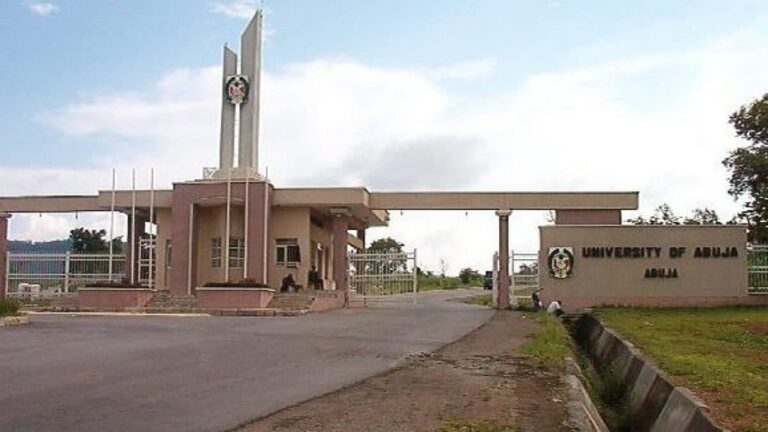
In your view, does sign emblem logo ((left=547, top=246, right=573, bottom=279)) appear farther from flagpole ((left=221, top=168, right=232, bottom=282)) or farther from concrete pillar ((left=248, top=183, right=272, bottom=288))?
flagpole ((left=221, top=168, right=232, bottom=282))

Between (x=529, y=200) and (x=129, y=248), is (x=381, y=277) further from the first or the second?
(x=129, y=248)

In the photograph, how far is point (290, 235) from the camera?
→ 106ft

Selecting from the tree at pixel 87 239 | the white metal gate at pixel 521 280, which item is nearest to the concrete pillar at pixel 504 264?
the white metal gate at pixel 521 280

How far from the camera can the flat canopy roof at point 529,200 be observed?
30.7 metres

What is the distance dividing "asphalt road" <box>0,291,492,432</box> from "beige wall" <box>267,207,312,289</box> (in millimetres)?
10404

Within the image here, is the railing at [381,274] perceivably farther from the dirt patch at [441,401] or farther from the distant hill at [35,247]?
the dirt patch at [441,401]

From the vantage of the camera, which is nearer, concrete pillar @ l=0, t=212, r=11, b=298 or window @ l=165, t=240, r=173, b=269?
window @ l=165, t=240, r=173, b=269

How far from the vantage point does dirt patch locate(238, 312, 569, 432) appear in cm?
766

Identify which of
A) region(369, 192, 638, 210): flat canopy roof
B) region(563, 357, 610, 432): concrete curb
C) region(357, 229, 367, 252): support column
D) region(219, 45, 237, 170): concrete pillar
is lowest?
region(563, 357, 610, 432): concrete curb

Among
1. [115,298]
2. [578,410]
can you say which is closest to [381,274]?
[115,298]

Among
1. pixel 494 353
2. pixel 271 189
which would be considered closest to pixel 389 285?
pixel 271 189

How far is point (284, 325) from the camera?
20.7 metres

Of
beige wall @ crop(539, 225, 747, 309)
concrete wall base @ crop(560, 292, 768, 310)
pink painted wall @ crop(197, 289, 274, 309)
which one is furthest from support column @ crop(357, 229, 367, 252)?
concrete wall base @ crop(560, 292, 768, 310)

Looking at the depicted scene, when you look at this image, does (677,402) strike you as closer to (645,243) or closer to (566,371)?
(566,371)
